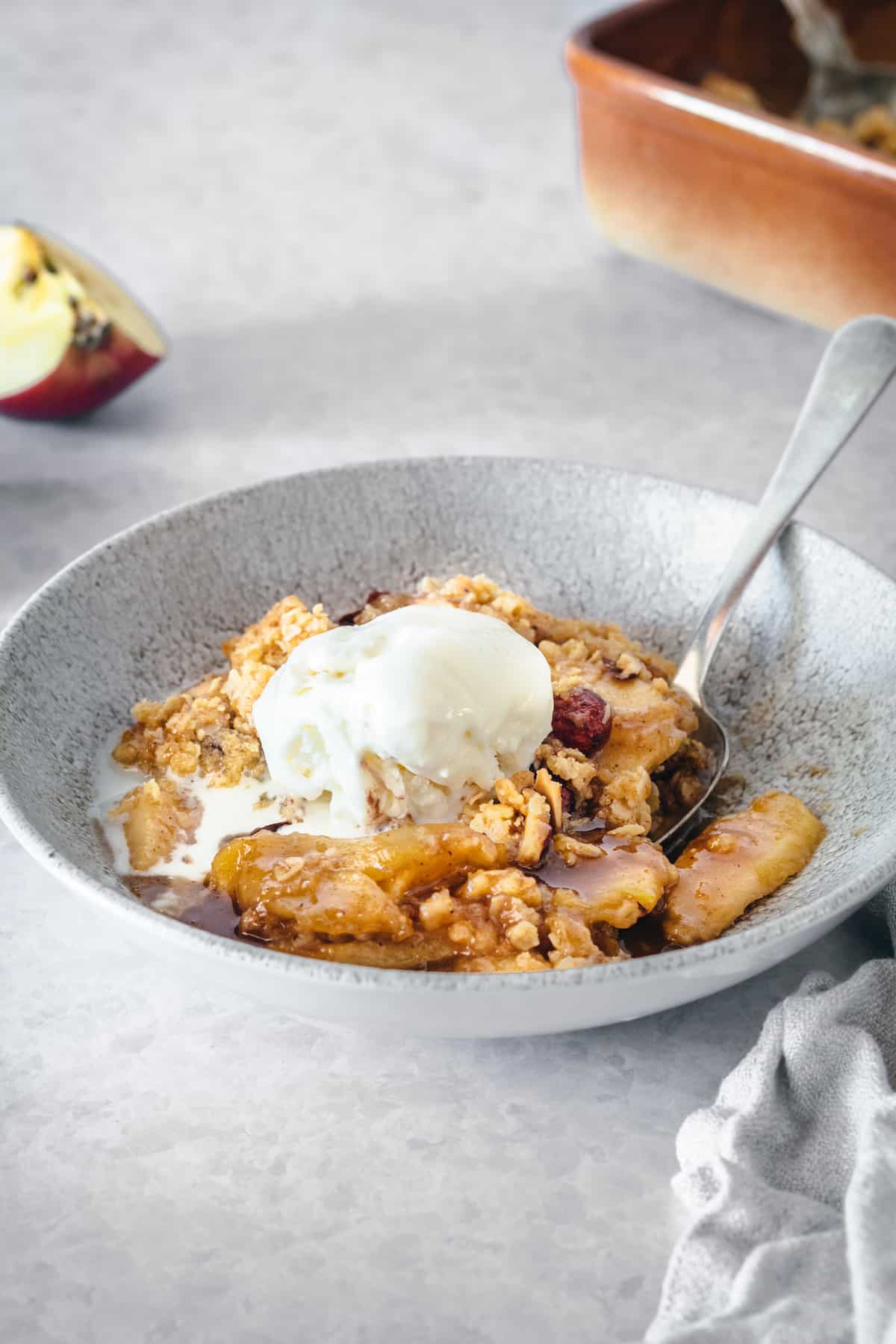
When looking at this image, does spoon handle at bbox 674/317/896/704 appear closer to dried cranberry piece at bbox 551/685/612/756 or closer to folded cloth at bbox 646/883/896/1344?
dried cranberry piece at bbox 551/685/612/756

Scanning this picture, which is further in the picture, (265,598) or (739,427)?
(739,427)

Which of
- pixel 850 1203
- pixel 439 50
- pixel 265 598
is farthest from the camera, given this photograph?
pixel 439 50

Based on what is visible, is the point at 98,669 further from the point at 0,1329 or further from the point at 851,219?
the point at 851,219

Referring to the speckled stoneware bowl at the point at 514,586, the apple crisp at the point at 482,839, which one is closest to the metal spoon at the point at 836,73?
the speckled stoneware bowl at the point at 514,586

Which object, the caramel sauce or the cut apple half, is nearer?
the caramel sauce

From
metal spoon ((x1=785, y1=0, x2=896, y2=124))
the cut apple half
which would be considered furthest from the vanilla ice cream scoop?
metal spoon ((x1=785, y1=0, x2=896, y2=124))

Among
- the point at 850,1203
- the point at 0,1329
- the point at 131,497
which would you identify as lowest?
the point at 131,497

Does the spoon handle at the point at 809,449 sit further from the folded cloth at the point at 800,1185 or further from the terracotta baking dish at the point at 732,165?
the terracotta baking dish at the point at 732,165

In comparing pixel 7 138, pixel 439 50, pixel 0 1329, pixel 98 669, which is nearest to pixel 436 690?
pixel 98 669
